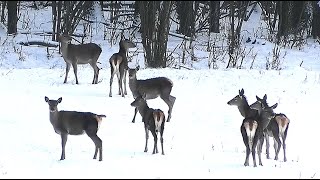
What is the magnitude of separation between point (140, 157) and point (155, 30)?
12391 mm

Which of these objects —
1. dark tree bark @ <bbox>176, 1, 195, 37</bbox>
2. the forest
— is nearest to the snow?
the forest

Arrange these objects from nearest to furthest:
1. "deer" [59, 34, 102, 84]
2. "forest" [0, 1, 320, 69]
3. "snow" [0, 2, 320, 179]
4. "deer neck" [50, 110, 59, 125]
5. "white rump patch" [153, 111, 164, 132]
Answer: "snow" [0, 2, 320, 179] < "deer neck" [50, 110, 59, 125] < "white rump patch" [153, 111, 164, 132] < "deer" [59, 34, 102, 84] < "forest" [0, 1, 320, 69]

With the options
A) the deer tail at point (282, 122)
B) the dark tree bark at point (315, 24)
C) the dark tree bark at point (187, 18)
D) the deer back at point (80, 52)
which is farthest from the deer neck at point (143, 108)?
the dark tree bark at point (315, 24)

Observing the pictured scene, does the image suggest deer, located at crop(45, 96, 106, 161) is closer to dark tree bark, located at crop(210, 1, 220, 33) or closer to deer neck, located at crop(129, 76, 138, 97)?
deer neck, located at crop(129, 76, 138, 97)

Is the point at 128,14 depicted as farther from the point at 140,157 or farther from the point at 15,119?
the point at 140,157

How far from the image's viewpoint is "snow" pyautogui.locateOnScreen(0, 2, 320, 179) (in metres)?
9.04

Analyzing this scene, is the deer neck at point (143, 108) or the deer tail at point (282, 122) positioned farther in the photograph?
the deer neck at point (143, 108)

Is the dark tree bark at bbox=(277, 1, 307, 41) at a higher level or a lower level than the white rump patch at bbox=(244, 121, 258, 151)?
higher

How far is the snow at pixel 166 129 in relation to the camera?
29.7ft

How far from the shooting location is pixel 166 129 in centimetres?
1250

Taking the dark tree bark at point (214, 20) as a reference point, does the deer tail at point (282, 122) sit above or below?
below

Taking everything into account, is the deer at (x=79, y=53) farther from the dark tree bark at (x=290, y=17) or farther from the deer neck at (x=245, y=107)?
the dark tree bark at (x=290, y=17)

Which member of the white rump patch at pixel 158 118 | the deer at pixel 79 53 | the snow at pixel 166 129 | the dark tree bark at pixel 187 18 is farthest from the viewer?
the dark tree bark at pixel 187 18

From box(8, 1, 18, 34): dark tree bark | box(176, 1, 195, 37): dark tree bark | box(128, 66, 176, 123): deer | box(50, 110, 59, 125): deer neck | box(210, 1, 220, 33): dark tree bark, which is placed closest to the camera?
box(50, 110, 59, 125): deer neck
